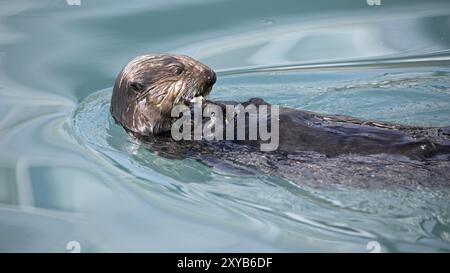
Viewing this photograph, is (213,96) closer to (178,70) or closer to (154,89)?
(178,70)

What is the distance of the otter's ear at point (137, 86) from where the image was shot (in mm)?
4703

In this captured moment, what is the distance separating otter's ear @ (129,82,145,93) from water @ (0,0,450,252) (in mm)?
383

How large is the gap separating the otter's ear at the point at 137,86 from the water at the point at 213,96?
0.38 meters

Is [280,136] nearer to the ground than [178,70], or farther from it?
nearer to the ground

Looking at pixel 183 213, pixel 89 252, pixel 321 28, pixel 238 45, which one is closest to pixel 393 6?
pixel 321 28

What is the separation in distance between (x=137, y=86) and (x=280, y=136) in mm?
1162

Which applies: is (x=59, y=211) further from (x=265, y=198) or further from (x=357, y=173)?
(x=357, y=173)

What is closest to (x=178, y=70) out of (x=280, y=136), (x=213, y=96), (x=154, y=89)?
(x=154, y=89)

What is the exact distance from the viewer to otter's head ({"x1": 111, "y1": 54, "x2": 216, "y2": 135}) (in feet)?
15.5

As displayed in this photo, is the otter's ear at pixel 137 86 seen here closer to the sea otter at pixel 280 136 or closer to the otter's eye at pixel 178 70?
the sea otter at pixel 280 136

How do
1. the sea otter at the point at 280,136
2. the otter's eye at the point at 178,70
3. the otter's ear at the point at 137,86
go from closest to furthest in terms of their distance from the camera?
the sea otter at the point at 280,136
the otter's ear at the point at 137,86
the otter's eye at the point at 178,70

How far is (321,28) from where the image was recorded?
719 centimetres

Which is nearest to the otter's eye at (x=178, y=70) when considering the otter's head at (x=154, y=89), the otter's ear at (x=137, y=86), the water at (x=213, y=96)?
the otter's head at (x=154, y=89)

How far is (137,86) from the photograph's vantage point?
15.5 ft
